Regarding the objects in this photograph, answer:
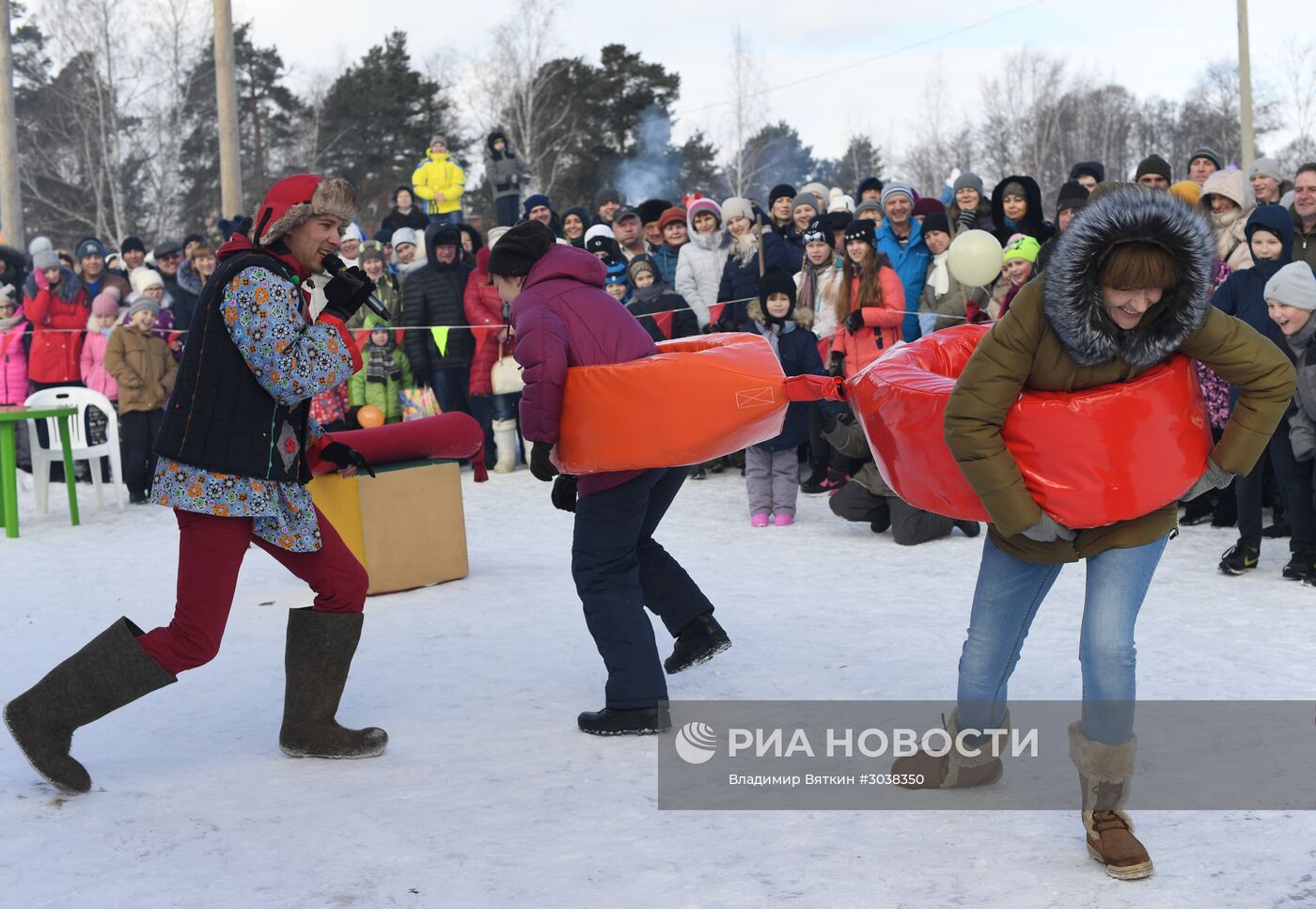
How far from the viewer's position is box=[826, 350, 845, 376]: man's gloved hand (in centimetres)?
930

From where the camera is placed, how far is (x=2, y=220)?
19.2 m

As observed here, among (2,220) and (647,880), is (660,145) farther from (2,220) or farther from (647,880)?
(647,880)

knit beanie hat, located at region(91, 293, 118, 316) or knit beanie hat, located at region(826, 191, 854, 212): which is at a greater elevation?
knit beanie hat, located at region(826, 191, 854, 212)

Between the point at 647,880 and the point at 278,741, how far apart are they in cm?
184

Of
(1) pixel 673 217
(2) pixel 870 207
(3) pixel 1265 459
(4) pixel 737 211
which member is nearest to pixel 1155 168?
(2) pixel 870 207

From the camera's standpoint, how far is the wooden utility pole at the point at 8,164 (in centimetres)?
1895

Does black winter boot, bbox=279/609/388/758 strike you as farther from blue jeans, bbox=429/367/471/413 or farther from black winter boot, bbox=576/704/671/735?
blue jeans, bbox=429/367/471/413

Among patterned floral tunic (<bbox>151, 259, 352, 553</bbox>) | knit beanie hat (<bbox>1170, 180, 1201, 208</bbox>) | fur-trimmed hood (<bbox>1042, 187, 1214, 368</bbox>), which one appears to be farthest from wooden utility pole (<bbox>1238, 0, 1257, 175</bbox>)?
patterned floral tunic (<bbox>151, 259, 352, 553</bbox>)

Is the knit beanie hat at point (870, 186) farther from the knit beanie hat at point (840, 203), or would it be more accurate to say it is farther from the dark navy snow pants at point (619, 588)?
the dark navy snow pants at point (619, 588)

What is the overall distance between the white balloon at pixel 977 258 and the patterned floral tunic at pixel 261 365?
571 centimetres

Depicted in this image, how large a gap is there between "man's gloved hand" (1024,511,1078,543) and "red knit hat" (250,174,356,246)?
7.68 ft

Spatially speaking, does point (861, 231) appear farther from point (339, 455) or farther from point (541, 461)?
point (339, 455)

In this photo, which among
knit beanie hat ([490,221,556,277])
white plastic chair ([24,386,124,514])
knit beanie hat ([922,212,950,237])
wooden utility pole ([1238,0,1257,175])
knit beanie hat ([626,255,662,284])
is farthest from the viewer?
wooden utility pole ([1238,0,1257,175])

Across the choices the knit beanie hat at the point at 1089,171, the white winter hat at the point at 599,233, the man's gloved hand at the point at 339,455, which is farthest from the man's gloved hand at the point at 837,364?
the man's gloved hand at the point at 339,455
